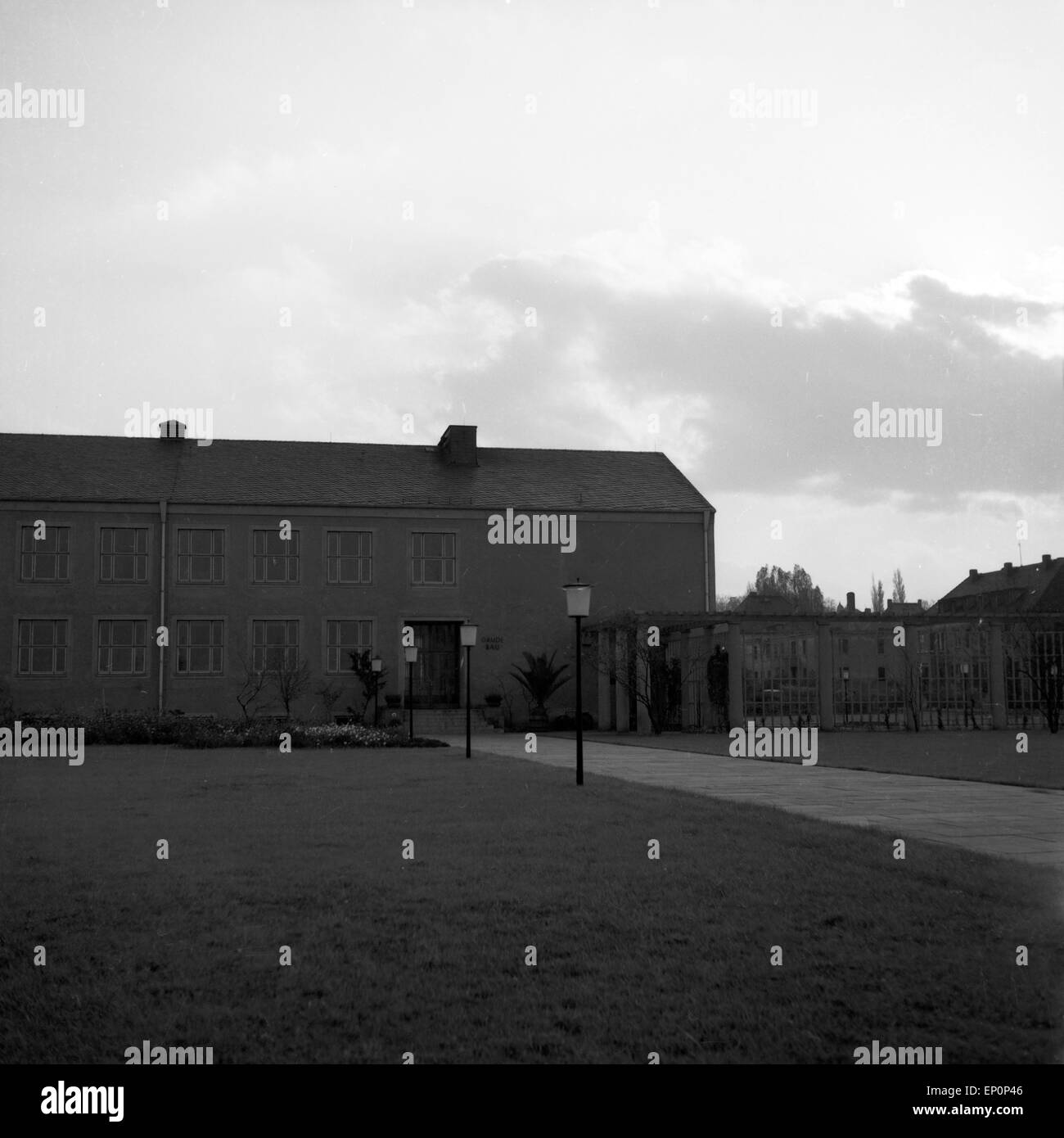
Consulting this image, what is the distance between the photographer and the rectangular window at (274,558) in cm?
3762

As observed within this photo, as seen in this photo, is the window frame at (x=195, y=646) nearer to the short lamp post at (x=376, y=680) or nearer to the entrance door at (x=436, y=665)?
the short lamp post at (x=376, y=680)

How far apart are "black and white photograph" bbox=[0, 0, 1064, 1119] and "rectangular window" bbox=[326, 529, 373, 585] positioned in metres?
5.22

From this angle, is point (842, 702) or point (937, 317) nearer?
point (937, 317)

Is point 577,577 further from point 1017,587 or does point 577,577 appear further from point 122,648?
point 1017,587

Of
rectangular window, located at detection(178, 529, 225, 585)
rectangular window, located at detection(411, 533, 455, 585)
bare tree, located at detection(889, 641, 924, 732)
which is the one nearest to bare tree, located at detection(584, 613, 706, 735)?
bare tree, located at detection(889, 641, 924, 732)

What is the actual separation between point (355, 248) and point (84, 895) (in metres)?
13.4

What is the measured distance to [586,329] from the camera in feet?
67.9

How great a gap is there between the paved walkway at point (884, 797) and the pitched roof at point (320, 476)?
18.6 meters

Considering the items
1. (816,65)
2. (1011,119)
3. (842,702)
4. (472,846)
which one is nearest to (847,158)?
(816,65)

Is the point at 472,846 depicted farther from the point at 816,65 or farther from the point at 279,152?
the point at 279,152

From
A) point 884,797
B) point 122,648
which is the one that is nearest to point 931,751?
point 884,797

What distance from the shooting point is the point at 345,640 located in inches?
1487

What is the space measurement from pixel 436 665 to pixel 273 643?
547cm

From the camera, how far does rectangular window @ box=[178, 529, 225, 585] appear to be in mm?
37156
